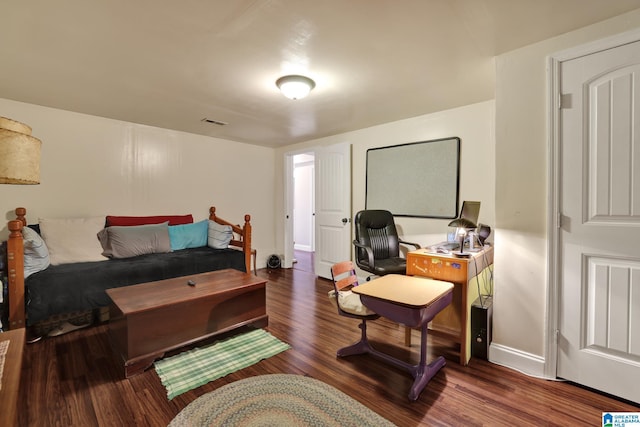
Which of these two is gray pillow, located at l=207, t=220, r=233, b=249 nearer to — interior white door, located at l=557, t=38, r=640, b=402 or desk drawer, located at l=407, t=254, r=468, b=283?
desk drawer, located at l=407, t=254, r=468, b=283

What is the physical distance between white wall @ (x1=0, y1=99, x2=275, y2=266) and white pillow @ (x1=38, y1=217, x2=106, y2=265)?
1.06 feet

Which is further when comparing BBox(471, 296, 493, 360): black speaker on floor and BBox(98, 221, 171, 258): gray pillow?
→ BBox(98, 221, 171, 258): gray pillow

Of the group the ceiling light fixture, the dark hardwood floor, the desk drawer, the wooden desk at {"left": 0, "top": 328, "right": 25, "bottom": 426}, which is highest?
the ceiling light fixture

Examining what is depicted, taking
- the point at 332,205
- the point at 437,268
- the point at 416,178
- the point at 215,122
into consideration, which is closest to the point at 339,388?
the point at 437,268

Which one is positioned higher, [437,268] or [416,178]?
[416,178]

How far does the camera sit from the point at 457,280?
6.99 feet

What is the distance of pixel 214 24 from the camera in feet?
5.61

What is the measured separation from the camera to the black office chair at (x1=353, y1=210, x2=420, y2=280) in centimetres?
315

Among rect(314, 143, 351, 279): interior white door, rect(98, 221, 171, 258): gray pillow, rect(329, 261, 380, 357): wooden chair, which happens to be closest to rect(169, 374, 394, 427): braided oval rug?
rect(329, 261, 380, 357): wooden chair

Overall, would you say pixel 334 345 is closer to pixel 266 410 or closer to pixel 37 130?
pixel 266 410

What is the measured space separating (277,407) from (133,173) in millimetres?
3509

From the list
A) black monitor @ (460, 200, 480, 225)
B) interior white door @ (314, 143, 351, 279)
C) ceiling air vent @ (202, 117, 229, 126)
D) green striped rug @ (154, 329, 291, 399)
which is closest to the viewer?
green striped rug @ (154, 329, 291, 399)

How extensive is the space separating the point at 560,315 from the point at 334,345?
1595 mm

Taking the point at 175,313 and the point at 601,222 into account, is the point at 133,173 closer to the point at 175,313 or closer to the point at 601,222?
the point at 175,313
